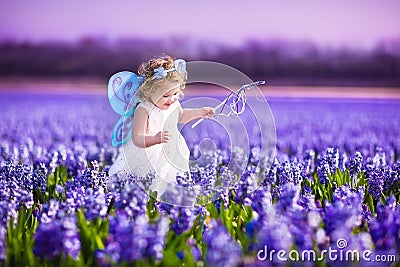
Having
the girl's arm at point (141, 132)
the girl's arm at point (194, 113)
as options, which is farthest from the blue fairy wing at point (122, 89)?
the girl's arm at point (194, 113)

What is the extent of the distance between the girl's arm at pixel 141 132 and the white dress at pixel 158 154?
0.04 meters

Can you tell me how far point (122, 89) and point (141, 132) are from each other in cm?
43

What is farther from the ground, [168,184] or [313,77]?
[313,77]

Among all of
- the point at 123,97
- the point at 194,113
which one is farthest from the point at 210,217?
the point at 123,97

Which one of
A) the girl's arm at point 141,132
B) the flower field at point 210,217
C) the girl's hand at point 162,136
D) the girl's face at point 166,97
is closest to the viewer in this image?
the flower field at point 210,217

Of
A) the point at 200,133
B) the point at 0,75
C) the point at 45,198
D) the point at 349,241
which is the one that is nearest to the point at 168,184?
the point at 45,198

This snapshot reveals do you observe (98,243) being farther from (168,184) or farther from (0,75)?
(0,75)

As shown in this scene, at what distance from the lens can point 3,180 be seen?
11.1 ft

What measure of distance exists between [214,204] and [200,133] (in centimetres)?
364

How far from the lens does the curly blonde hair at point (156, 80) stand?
3.74 metres

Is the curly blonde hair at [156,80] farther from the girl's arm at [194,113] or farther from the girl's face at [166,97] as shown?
the girl's arm at [194,113]

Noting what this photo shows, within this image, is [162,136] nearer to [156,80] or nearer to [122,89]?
[156,80]

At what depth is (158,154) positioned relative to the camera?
12.6ft

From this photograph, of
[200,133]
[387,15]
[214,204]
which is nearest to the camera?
[214,204]
